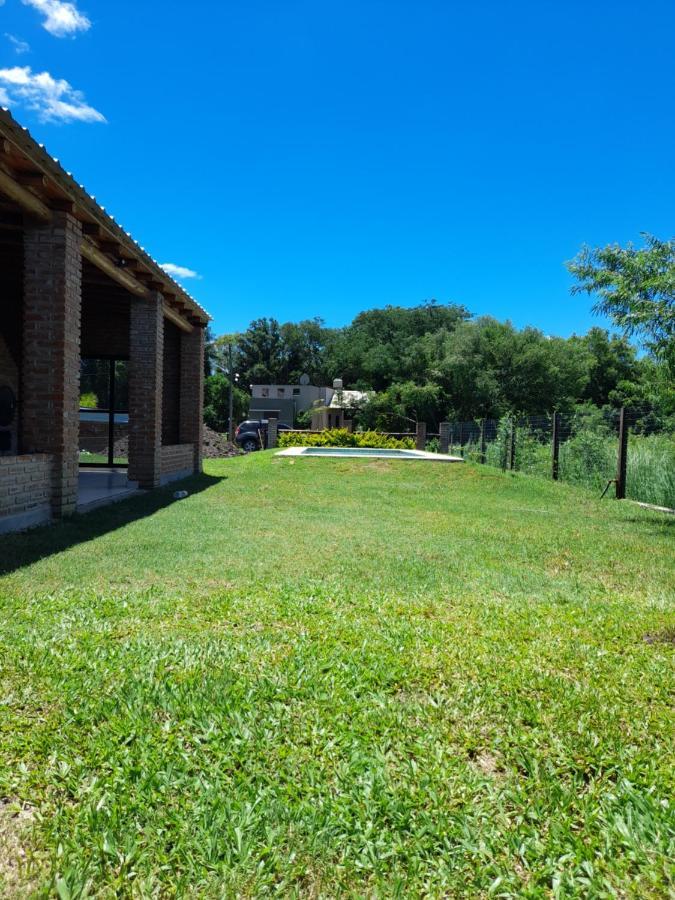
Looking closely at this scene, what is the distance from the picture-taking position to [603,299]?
7641 millimetres

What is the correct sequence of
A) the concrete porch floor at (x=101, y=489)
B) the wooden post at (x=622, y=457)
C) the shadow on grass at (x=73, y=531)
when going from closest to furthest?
the shadow on grass at (x=73, y=531)
the concrete porch floor at (x=101, y=489)
the wooden post at (x=622, y=457)

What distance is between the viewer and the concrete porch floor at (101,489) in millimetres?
8508

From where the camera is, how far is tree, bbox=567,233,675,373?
23.4 feet

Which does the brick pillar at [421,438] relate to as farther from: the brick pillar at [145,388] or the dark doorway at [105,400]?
the brick pillar at [145,388]

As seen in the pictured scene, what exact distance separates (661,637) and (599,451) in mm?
9228

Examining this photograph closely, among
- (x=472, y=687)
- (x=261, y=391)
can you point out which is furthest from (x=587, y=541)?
(x=261, y=391)

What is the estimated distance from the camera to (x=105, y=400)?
47.6 ft

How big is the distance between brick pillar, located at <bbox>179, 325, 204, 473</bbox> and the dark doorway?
137 cm

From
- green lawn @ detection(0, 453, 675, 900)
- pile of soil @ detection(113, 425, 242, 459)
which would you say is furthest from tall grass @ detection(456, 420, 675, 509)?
pile of soil @ detection(113, 425, 242, 459)

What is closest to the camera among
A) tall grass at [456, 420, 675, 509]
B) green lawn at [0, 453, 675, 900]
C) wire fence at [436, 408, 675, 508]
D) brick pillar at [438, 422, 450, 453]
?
green lawn at [0, 453, 675, 900]

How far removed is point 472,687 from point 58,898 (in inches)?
71.5

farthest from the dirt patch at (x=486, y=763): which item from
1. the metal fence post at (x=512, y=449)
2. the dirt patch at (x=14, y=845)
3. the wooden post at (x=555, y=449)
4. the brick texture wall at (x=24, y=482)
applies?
the metal fence post at (x=512, y=449)

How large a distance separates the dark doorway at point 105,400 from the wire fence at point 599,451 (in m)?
10.0

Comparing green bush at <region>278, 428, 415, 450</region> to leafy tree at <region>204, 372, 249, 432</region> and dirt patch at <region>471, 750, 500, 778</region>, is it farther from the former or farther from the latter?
leafy tree at <region>204, 372, 249, 432</region>
